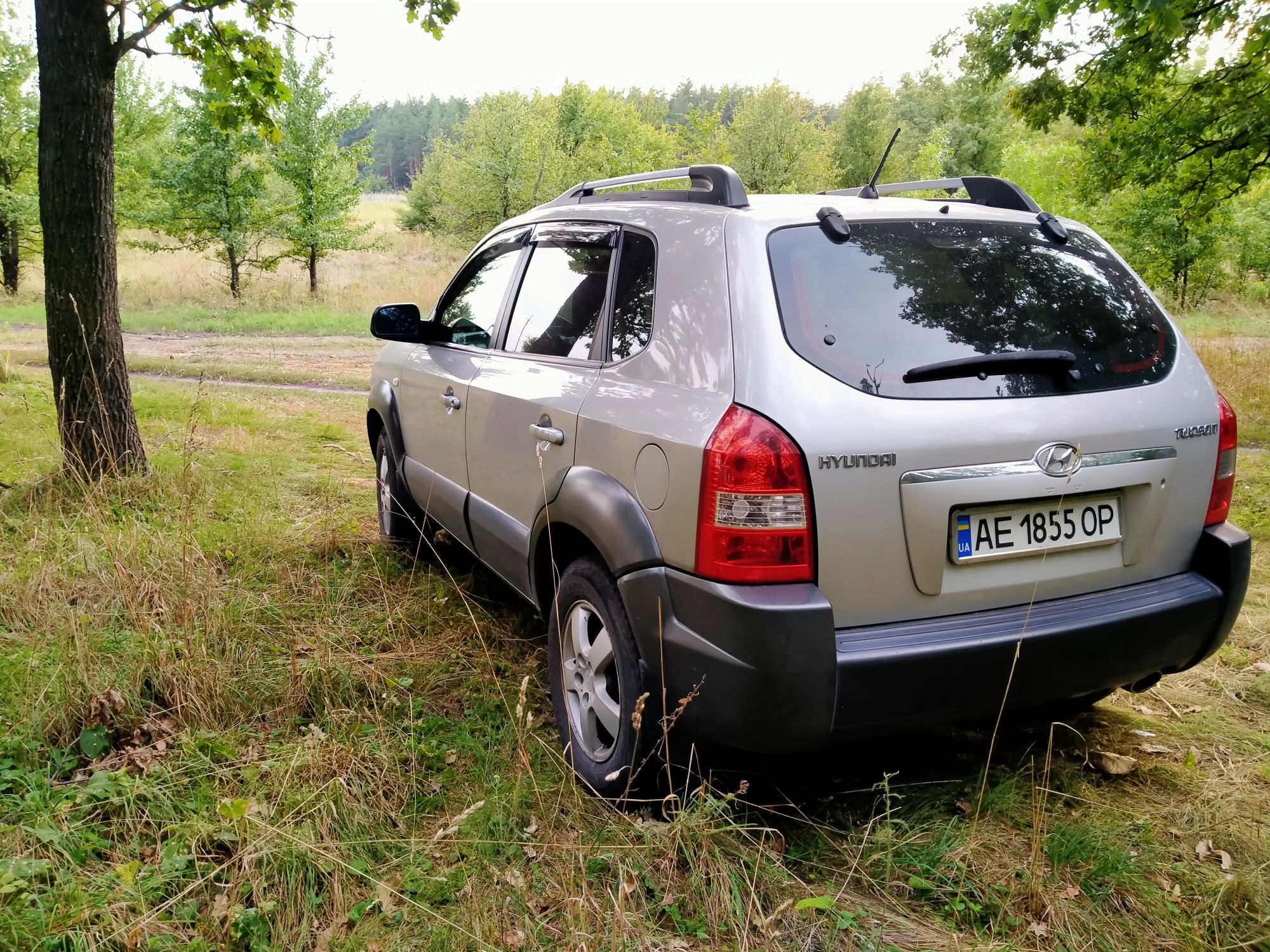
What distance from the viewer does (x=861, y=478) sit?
213 centimetres

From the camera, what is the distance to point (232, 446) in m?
7.18

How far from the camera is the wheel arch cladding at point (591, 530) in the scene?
7.84 feet

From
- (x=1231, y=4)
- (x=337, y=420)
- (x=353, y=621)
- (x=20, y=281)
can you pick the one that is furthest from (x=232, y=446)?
(x=20, y=281)

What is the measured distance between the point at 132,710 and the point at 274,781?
66 cm

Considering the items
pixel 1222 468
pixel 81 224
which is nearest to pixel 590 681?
pixel 1222 468

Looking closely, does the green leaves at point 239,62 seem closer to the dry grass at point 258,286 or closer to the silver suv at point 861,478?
the silver suv at point 861,478

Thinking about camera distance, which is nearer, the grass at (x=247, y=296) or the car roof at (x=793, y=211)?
the car roof at (x=793, y=211)

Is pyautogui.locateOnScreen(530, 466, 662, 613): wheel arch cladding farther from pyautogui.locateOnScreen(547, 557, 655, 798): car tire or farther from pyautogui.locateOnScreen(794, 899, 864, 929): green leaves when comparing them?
pyautogui.locateOnScreen(794, 899, 864, 929): green leaves

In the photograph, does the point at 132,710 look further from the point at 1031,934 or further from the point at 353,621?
the point at 1031,934

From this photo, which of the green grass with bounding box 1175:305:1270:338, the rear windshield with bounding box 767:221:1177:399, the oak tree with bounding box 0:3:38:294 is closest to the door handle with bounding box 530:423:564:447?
the rear windshield with bounding box 767:221:1177:399

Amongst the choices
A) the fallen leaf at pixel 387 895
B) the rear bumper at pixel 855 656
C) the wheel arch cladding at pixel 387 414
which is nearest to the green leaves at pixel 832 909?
the rear bumper at pixel 855 656

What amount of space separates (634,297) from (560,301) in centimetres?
55

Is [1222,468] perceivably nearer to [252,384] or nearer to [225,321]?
[252,384]

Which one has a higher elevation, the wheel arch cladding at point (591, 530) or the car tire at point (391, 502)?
the wheel arch cladding at point (591, 530)
